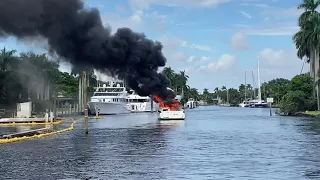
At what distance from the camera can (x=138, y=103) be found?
15512cm

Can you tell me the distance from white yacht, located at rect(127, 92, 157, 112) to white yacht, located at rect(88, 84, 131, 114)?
8439 millimetres

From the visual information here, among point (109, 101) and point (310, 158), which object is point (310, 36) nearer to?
point (109, 101)

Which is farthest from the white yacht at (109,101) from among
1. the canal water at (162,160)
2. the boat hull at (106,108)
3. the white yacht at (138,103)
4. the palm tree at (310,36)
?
the canal water at (162,160)

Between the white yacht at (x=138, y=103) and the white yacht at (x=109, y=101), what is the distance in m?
8.44

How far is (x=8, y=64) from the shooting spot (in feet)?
373

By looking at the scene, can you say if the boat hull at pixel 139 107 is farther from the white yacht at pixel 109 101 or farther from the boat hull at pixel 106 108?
the boat hull at pixel 106 108

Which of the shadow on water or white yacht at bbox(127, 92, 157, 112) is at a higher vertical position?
white yacht at bbox(127, 92, 157, 112)

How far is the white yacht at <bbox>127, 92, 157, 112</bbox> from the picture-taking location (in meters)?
150

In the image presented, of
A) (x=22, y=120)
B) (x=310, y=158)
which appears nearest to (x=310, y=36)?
(x=22, y=120)

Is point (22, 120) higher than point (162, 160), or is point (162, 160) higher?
point (22, 120)

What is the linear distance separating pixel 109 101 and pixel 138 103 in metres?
26.0

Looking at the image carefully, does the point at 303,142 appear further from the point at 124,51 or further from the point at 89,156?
the point at 124,51

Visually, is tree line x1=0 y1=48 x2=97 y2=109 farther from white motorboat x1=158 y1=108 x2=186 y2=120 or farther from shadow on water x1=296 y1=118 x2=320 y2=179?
shadow on water x1=296 y1=118 x2=320 y2=179

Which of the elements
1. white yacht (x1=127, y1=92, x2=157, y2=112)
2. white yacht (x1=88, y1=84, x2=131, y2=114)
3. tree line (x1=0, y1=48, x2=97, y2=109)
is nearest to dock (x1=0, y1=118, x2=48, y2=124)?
tree line (x1=0, y1=48, x2=97, y2=109)
